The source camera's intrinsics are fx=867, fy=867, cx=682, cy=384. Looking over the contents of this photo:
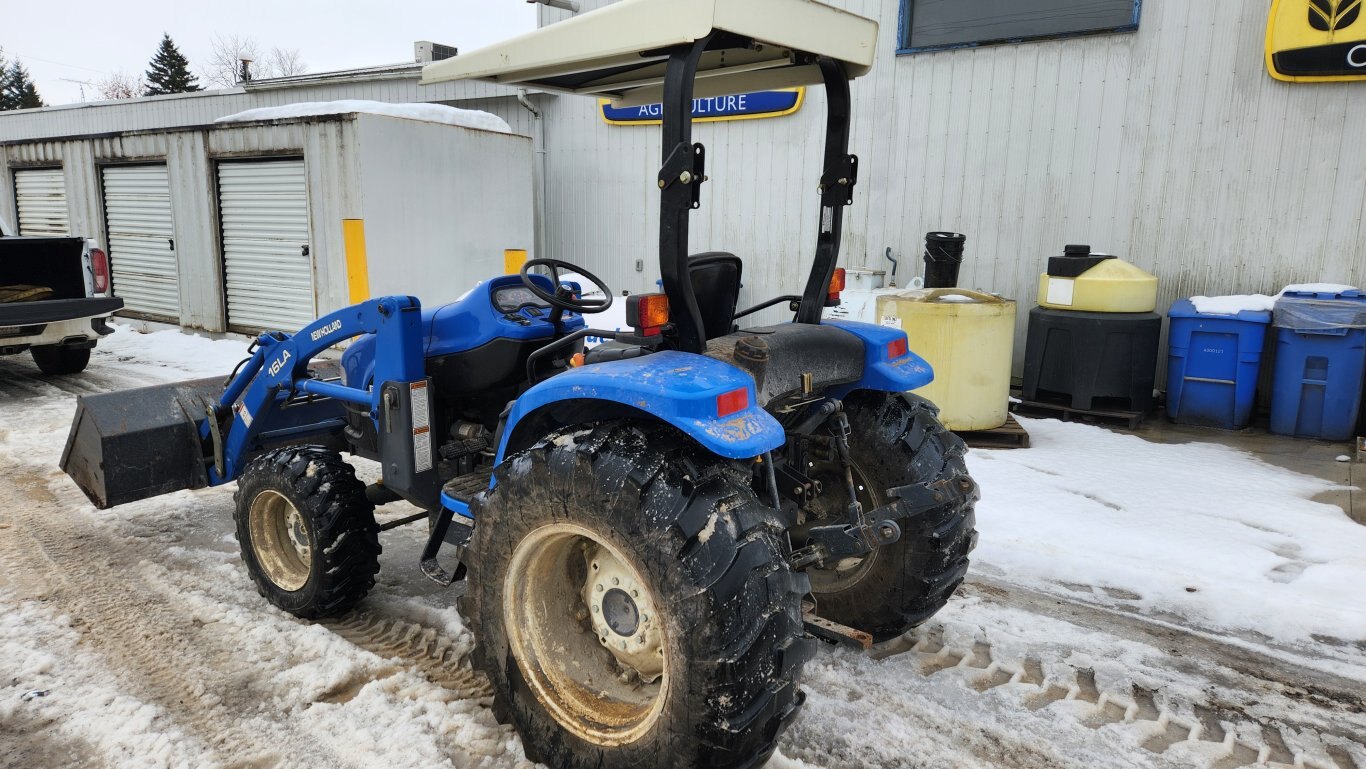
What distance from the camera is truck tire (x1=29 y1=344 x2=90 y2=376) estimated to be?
349 inches

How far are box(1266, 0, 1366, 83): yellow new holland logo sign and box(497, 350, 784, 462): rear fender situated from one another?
286 inches

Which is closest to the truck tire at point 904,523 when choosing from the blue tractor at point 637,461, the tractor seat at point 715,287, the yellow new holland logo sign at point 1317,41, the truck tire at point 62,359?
the blue tractor at point 637,461

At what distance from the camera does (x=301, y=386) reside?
389 centimetres

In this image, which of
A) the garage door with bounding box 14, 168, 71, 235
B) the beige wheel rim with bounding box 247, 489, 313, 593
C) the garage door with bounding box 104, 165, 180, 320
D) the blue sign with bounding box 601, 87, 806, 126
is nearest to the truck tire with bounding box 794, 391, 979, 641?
the beige wheel rim with bounding box 247, 489, 313, 593

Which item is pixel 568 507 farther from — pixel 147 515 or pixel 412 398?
pixel 147 515

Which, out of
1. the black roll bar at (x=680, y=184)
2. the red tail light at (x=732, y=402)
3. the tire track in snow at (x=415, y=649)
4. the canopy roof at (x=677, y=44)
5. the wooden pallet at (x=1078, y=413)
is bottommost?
the tire track in snow at (x=415, y=649)

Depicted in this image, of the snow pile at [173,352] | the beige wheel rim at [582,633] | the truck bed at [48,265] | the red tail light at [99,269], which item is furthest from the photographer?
the snow pile at [173,352]

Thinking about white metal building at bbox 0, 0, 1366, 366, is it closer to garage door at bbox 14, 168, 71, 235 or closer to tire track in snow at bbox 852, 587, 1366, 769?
tire track in snow at bbox 852, 587, 1366, 769

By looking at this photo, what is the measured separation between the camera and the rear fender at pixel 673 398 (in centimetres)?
227

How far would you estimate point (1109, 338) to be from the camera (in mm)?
7066

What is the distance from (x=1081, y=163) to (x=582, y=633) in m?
7.34

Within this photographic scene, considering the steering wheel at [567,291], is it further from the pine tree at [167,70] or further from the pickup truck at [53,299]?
the pine tree at [167,70]

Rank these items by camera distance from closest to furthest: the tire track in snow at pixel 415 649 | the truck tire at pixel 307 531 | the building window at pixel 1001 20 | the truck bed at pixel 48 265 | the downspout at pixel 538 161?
the tire track in snow at pixel 415 649 < the truck tire at pixel 307 531 < the building window at pixel 1001 20 < the truck bed at pixel 48 265 < the downspout at pixel 538 161

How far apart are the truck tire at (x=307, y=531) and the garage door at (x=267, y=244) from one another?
7180 mm
